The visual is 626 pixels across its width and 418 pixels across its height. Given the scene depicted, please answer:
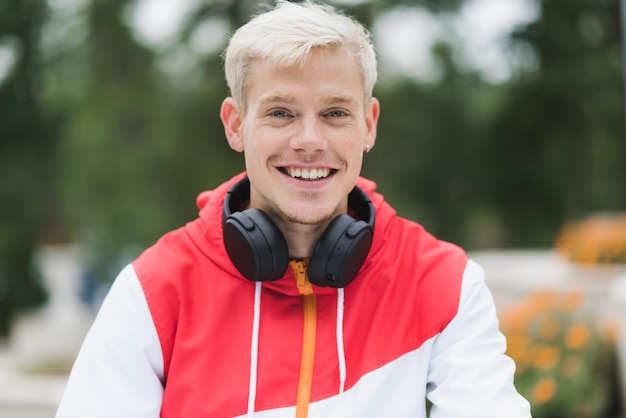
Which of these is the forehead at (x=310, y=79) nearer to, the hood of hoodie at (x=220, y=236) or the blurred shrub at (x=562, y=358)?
the hood of hoodie at (x=220, y=236)

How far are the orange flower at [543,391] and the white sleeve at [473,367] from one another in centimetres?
242

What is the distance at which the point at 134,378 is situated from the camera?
1742 mm

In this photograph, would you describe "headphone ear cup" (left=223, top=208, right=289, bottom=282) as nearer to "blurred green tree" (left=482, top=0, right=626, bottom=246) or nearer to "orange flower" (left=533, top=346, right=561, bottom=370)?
"orange flower" (left=533, top=346, right=561, bottom=370)

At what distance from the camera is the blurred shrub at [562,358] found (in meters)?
4.10

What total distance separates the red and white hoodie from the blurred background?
310 inches

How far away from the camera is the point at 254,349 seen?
178 cm

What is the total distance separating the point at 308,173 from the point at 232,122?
29 centimetres

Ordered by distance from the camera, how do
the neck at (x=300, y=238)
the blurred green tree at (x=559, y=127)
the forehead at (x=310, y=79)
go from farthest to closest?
1. the blurred green tree at (x=559, y=127)
2. the neck at (x=300, y=238)
3. the forehead at (x=310, y=79)

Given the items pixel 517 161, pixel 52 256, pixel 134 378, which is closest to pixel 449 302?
pixel 134 378

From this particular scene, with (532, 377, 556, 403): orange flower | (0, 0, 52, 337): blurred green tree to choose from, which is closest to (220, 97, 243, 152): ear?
(532, 377, 556, 403): orange flower

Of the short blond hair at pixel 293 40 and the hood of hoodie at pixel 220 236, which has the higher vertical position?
the short blond hair at pixel 293 40

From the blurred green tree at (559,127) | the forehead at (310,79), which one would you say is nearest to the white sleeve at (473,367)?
the forehead at (310,79)

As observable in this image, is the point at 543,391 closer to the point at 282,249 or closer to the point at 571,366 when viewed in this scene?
the point at 571,366

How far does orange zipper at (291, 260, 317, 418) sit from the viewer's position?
174 cm
